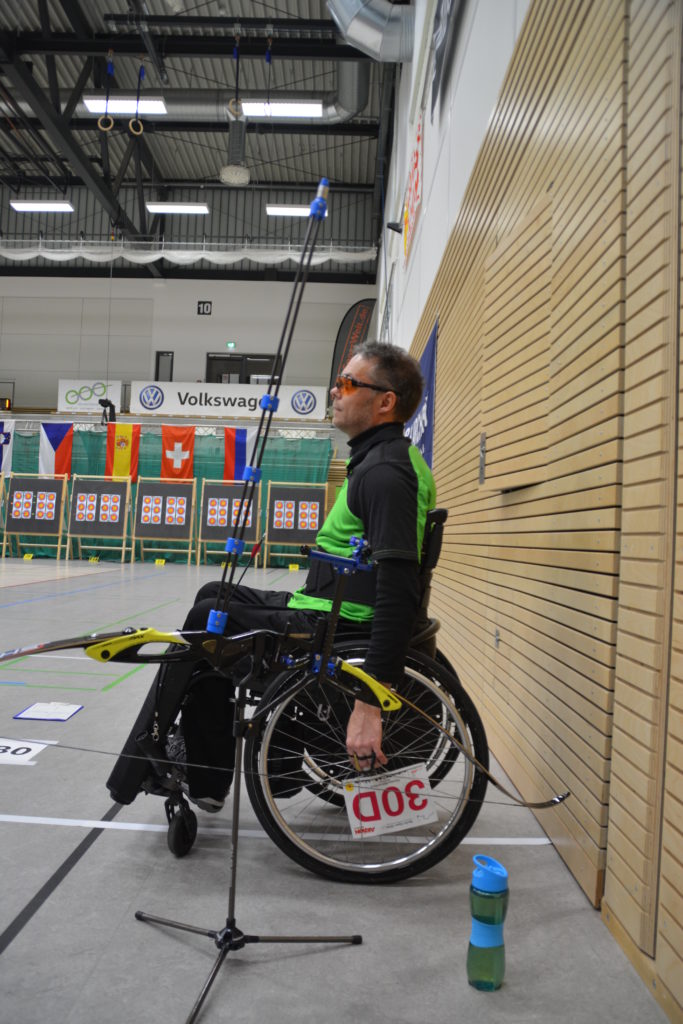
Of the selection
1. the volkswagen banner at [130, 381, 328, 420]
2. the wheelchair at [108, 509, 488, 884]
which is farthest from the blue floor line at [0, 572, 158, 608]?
the volkswagen banner at [130, 381, 328, 420]

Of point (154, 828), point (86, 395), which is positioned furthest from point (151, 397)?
point (154, 828)

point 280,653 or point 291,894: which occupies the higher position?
point 280,653

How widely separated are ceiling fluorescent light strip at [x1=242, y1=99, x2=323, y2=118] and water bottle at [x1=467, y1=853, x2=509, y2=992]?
38.7ft

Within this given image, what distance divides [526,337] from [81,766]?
1.94 m

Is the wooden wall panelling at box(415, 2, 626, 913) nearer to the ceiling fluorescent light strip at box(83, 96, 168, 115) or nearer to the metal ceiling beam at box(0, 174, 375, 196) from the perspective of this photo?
the ceiling fluorescent light strip at box(83, 96, 168, 115)

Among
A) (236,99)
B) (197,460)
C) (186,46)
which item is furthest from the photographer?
(197,460)

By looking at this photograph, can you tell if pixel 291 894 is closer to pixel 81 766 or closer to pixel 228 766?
pixel 228 766

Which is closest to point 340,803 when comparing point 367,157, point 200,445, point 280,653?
point 280,653

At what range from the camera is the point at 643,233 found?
4.20ft

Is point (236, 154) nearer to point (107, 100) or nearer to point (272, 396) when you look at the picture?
point (107, 100)

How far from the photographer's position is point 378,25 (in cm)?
727

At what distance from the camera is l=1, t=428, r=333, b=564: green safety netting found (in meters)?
13.5

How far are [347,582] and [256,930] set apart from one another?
0.71 metres

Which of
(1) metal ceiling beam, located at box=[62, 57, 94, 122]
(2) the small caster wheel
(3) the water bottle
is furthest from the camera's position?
(1) metal ceiling beam, located at box=[62, 57, 94, 122]
